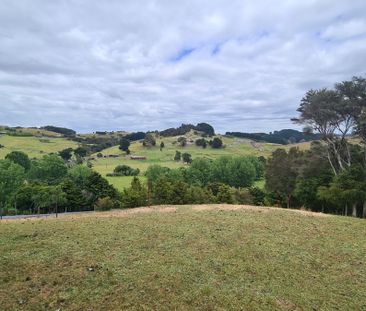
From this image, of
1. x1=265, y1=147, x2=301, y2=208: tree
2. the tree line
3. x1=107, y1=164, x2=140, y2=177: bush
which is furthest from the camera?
x1=107, y1=164, x2=140, y2=177: bush

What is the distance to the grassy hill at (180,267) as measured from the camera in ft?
37.0

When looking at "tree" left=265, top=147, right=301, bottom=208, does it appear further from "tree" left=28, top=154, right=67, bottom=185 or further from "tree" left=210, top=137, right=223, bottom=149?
"tree" left=210, top=137, right=223, bottom=149

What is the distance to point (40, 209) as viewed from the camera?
60.8m

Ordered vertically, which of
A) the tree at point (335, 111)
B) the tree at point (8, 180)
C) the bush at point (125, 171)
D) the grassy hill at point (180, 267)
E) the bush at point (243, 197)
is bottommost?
the bush at point (125, 171)

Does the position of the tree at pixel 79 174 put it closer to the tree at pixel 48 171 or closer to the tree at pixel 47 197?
the tree at pixel 48 171

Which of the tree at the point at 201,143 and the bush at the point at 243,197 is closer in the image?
the bush at the point at 243,197

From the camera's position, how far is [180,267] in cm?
1407

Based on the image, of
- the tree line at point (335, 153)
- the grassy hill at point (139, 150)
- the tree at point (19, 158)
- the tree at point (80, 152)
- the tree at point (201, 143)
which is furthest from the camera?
the tree at point (201, 143)

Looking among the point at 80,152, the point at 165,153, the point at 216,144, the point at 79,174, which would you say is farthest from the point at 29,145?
the point at 216,144

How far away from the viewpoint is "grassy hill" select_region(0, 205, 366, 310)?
11273mm

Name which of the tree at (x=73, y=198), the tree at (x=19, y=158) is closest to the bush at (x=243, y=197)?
the tree at (x=73, y=198)

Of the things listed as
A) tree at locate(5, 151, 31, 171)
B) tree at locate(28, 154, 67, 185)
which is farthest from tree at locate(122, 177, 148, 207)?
tree at locate(5, 151, 31, 171)

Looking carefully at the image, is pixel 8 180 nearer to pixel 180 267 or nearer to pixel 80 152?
pixel 180 267

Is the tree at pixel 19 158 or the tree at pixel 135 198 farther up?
the tree at pixel 19 158
